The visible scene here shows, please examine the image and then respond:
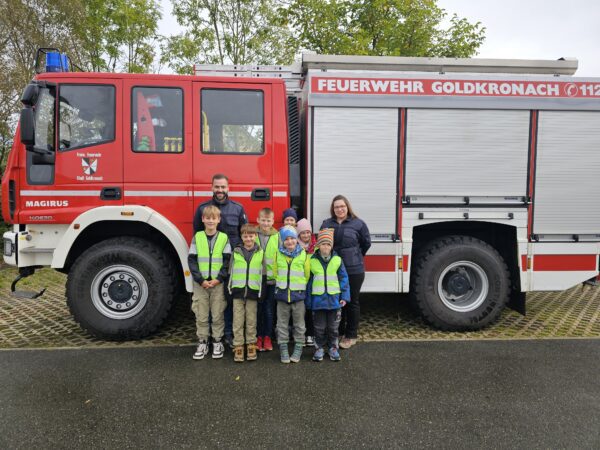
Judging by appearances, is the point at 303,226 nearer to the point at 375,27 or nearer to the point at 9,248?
the point at 9,248

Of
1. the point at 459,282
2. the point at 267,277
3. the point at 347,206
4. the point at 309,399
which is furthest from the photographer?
the point at 459,282

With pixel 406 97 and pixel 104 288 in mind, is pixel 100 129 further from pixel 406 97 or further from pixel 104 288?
pixel 406 97

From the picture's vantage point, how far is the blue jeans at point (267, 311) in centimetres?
424

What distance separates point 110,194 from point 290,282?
2116mm

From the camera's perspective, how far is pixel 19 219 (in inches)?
169

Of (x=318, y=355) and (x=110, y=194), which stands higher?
(x=110, y=194)

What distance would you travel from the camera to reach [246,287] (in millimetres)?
4008

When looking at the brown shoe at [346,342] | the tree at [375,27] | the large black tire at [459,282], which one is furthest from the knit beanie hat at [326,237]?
the tree at [375,27]

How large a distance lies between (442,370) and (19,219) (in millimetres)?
4479

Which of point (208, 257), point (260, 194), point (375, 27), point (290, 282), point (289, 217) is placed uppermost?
point (375, 27)

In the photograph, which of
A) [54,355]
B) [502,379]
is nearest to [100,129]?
[54,355]

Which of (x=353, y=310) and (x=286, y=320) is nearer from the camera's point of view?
(x=286, y=320)

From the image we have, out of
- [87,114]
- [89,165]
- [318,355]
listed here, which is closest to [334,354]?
[318,355]

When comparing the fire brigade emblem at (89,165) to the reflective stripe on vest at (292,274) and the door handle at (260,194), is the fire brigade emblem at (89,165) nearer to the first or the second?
the door handle at (260,194)
